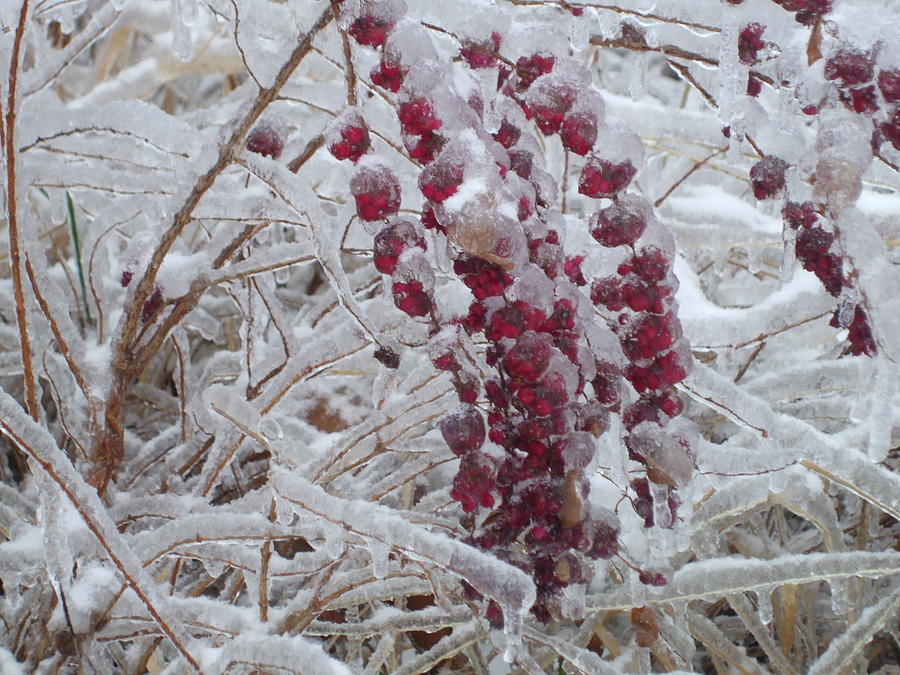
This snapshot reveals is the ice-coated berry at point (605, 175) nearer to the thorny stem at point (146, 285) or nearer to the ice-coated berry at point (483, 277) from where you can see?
the ice-coated berry at point (483, 277)

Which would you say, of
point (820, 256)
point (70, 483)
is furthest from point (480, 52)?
point (70, 483)

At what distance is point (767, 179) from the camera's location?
1.85ft

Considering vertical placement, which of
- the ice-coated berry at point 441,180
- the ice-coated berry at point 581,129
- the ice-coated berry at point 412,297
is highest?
the ice-coated berry at point 441,180

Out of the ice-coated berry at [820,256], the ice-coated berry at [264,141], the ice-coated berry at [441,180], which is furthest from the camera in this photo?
the ice-coated berry at [264,141]

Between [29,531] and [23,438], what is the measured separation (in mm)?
289

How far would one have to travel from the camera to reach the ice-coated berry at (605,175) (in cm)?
48

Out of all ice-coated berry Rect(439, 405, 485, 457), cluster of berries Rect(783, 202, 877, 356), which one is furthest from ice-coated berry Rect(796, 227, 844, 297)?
ice-coated berry Rect(439, 405, 485, 457)

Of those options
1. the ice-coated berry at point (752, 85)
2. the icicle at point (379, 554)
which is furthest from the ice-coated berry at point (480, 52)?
the icicle at point (379, 554)

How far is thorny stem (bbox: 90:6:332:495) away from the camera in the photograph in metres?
0.60

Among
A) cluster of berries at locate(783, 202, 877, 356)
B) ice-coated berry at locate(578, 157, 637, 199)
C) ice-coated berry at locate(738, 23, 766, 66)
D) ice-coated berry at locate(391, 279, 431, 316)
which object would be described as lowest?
cluster of berries at locate(783, 202, 877, 356)

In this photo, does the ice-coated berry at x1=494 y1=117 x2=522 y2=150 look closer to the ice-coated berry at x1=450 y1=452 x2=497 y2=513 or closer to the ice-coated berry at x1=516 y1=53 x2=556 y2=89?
the ice-coated berry at x1=516 y1=53 x2=556 y2=89

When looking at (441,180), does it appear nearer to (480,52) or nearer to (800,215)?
(480,52)

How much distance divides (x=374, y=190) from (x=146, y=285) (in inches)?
11.6

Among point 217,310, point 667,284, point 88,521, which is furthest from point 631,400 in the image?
point 217,310
